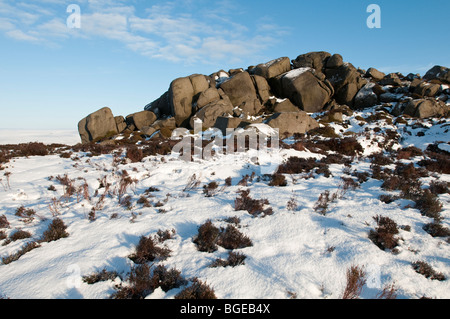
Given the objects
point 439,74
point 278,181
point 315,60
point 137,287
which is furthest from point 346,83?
point 137,287

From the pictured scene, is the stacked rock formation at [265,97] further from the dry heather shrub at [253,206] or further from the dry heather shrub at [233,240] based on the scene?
the dry heather shrub at [233,240]

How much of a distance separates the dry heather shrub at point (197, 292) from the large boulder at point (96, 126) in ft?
104

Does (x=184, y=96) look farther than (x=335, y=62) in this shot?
No

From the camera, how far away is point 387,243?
4480 mm

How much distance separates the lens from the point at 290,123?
21.0 meters

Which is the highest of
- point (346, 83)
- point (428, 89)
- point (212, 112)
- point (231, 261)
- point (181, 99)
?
point (346, 83)

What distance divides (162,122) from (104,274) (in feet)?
94.9

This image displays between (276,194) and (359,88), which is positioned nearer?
(276,194)

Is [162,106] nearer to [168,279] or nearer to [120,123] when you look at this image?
[120,123]

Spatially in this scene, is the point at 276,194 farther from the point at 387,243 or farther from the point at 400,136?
the point at 400,136

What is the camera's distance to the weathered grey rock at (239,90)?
34.3 meters

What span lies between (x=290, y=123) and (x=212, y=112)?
12.1m

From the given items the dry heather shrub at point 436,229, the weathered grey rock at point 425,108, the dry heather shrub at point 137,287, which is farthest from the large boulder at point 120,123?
the weathered grey rock at point 425,108

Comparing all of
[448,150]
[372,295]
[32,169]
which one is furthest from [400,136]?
[32,169]
